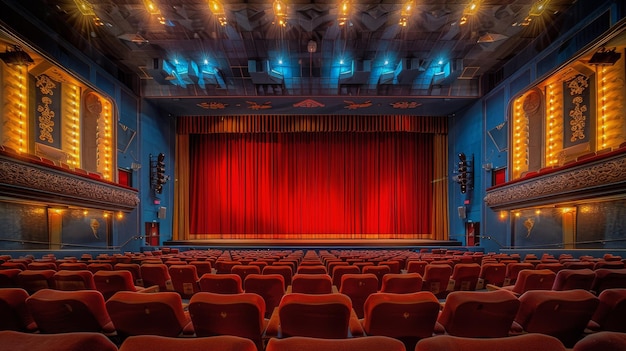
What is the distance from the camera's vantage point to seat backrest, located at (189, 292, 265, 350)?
6.75 ft

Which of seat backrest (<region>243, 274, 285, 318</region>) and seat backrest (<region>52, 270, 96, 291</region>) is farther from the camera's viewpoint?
seat backrest (<region>52, 270, 96, 291</region>)

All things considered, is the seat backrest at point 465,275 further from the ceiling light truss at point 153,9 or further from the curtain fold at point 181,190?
the curtain fold at point 181,190

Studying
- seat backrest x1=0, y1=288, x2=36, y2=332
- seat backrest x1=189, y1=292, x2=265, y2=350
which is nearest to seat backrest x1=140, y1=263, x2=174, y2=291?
seat backrest x1=0, y1=288, x2=36, y2=332

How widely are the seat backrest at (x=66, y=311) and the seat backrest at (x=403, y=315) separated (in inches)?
67.1

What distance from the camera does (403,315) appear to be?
2102 millimetres

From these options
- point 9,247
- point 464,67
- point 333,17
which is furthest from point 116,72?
point 464,67

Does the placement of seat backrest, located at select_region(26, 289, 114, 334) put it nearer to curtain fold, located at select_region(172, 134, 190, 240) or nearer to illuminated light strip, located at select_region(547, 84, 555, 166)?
illuminated light strip, located at select_region(547, 84, 555, 166)

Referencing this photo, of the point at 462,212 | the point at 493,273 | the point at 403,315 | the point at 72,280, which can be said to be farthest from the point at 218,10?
the point at 462,212

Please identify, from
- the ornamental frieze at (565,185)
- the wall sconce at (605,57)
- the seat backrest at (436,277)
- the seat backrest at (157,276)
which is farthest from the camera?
the wall sconce at (605,57)

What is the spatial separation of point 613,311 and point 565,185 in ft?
28.6

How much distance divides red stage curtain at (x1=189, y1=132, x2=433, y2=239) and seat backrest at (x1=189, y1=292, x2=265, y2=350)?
16959 millimetres

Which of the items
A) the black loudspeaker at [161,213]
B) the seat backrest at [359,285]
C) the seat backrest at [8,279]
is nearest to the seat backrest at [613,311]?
the seat backrest at [359,285]

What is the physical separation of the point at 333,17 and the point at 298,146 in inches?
384

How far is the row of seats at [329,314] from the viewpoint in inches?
80.7
